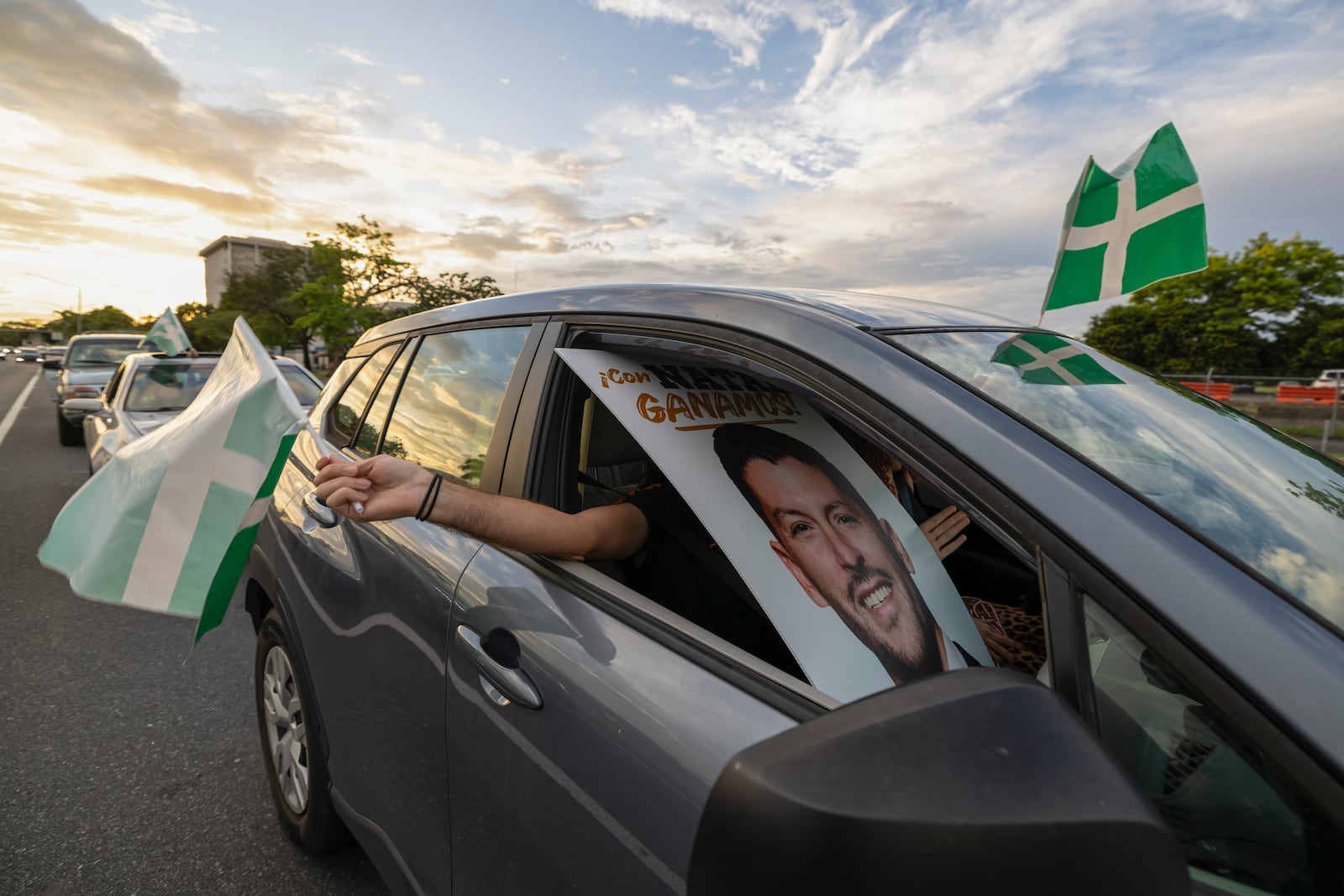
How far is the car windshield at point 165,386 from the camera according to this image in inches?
272

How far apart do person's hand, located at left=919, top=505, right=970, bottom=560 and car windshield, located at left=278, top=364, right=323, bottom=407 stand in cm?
621

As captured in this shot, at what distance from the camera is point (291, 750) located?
245 cm

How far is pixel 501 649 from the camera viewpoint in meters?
1.44

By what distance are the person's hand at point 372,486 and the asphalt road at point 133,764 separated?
153cm

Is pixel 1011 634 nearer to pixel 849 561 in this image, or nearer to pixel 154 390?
pixel 849 561

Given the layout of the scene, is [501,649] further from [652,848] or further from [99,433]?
[99,433]

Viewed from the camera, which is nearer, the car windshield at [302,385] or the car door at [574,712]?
the car door at [574,712]

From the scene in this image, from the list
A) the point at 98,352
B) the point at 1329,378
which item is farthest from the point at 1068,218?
the point at 1329,378

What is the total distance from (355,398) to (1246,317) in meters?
48.1

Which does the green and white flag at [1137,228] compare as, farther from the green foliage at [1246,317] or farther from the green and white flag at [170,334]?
the green foliage at [1246,317]

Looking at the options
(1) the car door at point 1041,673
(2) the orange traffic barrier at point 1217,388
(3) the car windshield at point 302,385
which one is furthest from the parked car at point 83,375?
(2) the orange traffic barrier at point 1217,388

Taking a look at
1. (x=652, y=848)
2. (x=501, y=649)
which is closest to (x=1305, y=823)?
(x=652, y=848)

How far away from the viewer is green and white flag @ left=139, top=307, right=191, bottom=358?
4.29 metres

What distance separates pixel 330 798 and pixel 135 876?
73 cm
